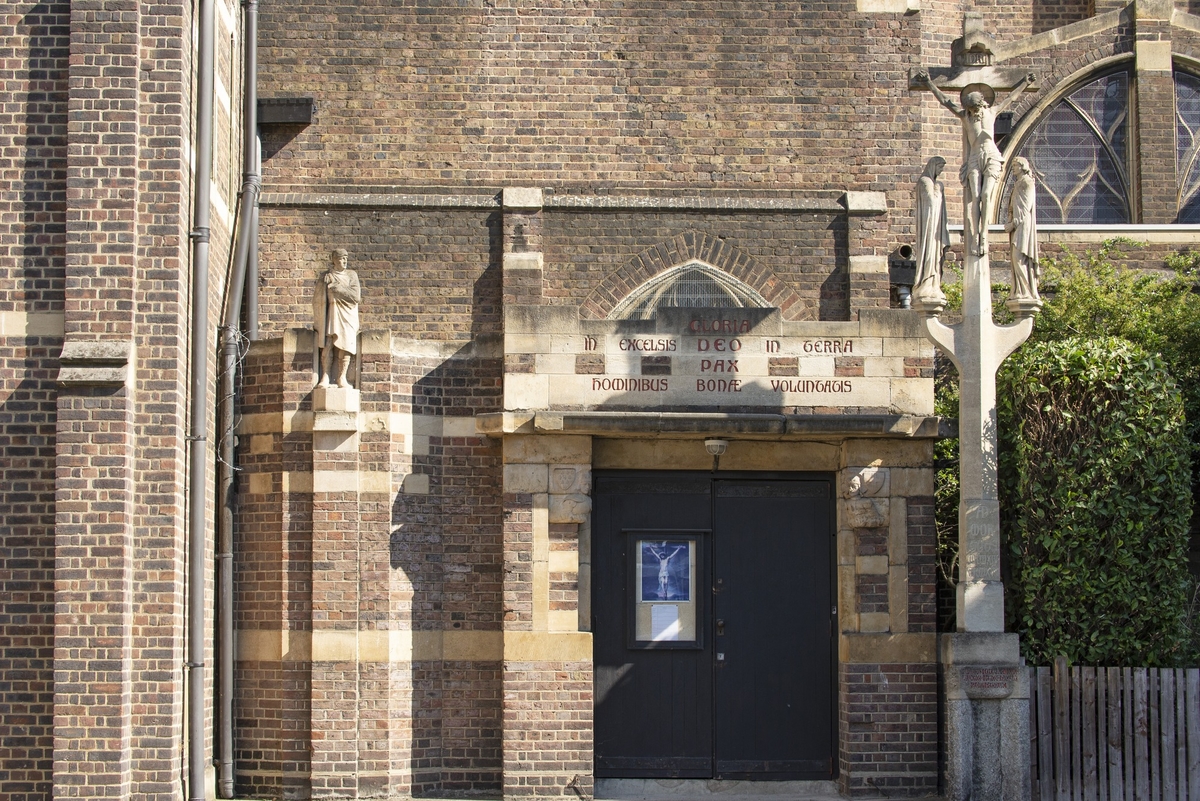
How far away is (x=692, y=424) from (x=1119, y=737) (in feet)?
15.7

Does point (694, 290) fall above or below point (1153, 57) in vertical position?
below

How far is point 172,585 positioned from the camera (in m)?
12.5

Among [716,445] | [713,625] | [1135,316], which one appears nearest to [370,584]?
[713,625]

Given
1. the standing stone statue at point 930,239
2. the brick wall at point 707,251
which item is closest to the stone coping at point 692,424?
the standing stone statue at point 930,239

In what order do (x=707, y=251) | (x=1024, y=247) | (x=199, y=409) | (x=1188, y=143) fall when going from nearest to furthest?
1. (x=199, y=409)
2. (x=1024, y=247)
3. (x=707, y=251)
4. (x=1188, y=143)

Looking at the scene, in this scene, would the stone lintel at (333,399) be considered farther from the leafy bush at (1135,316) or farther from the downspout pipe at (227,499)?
the leafy bush at (1135,316)

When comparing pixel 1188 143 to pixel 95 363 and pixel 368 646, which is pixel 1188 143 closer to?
pixel 368 646

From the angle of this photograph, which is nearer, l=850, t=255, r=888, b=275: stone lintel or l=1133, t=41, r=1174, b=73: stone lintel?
l=850, t=255, r=888, b=275: stone lintel

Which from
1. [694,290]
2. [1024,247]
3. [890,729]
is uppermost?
[694,290]

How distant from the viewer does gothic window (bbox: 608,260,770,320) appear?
656 inches

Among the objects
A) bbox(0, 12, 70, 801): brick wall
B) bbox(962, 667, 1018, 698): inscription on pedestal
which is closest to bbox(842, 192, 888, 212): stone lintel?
bbox(962, 667, 1018, 698): inscription on pedestal

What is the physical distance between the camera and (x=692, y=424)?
44.5 feet

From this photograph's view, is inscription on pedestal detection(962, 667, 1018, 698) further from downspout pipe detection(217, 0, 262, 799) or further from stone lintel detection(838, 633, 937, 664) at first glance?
downspout pipe detection(217, 0, 262, 799)

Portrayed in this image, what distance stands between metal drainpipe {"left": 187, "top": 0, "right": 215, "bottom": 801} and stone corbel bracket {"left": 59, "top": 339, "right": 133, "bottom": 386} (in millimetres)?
774
